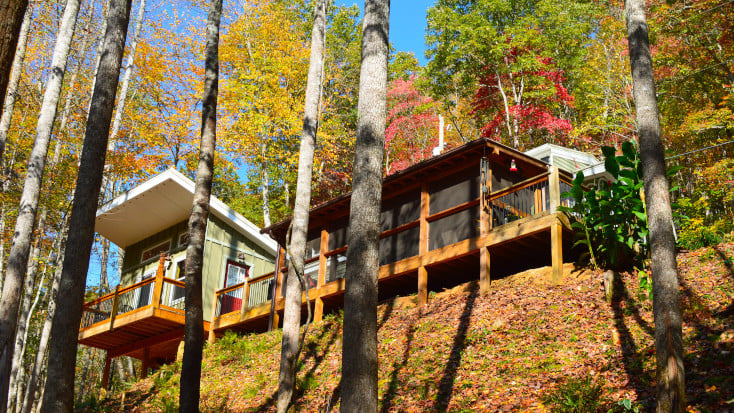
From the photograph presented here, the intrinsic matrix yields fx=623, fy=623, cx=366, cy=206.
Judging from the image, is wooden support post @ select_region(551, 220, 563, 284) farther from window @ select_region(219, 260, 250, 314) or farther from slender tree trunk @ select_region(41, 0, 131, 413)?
window @ select_region(219, 260, 250, 314)

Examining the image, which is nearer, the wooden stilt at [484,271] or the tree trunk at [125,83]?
the wooden stilt at [484,271]

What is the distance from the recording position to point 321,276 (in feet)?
58.4

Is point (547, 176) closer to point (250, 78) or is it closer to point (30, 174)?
point (30, 174)

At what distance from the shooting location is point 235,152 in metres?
28.1

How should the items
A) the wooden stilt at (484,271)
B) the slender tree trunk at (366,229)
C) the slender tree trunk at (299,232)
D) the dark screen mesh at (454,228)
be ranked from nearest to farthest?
1. the slender tree trunk at (366,229)
2. the slender tree trunk at (299,232)
3. the wooden stilt at (484,271)
4. the dark screen mesh at (454,228)

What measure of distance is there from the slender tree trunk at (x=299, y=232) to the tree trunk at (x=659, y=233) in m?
5.58

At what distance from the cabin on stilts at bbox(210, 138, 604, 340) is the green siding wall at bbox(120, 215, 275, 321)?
115 inches

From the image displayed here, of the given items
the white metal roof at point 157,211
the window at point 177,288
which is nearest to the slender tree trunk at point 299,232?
the white metal roof at point 157,211

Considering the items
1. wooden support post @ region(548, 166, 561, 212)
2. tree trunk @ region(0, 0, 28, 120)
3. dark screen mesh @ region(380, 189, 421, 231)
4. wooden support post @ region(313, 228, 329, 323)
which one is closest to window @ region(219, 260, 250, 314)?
wooden support post @ region(313, 228, 329, 323)

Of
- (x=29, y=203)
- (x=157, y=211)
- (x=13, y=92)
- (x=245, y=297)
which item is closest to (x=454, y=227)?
(x=245, y=297)

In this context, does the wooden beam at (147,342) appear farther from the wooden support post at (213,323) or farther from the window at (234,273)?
the window at (234,273)

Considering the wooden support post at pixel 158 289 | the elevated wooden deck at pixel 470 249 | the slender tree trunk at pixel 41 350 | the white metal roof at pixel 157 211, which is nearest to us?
the elevated wooden deck at pixel 470 249

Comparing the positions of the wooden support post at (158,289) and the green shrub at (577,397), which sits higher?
the wooden support post at (158,289)

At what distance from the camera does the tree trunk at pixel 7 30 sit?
3.40 m
